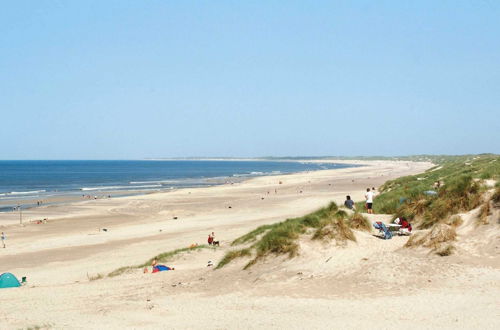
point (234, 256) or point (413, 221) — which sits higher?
point (413, 221)

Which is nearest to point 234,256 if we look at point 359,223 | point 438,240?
point 359,223

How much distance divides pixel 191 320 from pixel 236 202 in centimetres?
3462

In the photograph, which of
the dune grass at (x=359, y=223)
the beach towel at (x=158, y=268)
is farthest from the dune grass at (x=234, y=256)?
the dune grass at (x=359, y=223)

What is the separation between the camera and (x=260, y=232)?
17984mm

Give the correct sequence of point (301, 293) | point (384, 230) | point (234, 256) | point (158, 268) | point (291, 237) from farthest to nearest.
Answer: point (158, 268) → point (384, 230) → point (234, 256) → point (291, 237) → point (301, 293)

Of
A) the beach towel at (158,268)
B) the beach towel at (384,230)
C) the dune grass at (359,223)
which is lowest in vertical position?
the beach towel at (158,268)

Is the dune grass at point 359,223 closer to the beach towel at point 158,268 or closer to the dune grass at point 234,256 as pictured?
the dune grass at point 234,256

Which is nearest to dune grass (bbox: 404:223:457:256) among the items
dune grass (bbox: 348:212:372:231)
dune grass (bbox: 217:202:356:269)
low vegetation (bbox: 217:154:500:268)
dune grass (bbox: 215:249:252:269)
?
low vegetation (bbox: 217:154:500:268)

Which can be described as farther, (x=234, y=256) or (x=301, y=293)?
(x=234, y=256)

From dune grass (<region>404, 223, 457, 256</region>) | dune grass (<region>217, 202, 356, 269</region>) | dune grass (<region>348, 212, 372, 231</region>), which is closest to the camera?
dune grass (<region>404, 223, 457, 256</region>)

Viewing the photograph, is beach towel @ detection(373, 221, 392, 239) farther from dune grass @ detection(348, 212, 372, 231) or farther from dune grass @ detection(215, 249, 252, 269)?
dune grass @ detection(215, 249, 252, 269)

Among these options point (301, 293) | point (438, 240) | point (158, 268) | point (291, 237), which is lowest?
point (158, 268)

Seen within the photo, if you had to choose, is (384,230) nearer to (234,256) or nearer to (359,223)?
(359,223)

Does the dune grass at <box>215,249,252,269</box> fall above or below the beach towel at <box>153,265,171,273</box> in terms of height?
above
